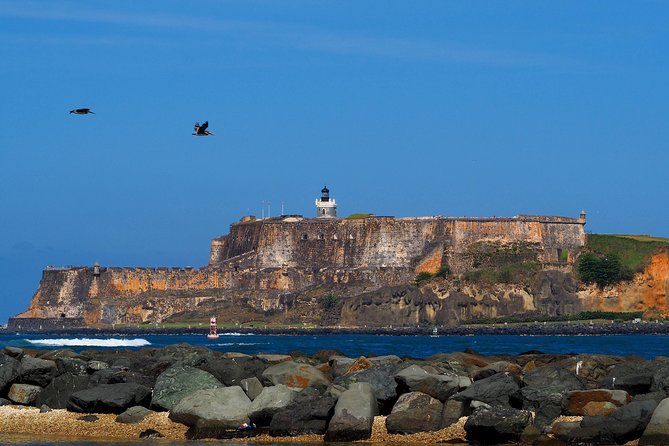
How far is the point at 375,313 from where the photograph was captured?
96.1 meters

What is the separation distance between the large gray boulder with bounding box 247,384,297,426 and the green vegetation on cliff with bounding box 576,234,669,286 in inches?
3110

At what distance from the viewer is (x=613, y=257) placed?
100 meters

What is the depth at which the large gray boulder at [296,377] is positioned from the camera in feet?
74.8

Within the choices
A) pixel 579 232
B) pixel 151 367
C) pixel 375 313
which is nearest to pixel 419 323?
pixel 375 313

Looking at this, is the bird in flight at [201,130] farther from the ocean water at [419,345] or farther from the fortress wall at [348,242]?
the fortress wall at [348,242]

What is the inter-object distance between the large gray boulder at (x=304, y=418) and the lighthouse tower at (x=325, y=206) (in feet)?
297

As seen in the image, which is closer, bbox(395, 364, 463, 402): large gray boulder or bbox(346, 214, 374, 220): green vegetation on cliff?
bbox(395, 364, 463, 402): large gray boulder

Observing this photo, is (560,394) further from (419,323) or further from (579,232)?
(579,232)

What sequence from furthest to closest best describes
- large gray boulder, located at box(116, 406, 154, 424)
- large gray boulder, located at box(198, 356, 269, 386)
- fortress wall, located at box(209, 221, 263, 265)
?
fortress wall, located at box(209, 221, 263, 265), large gray boulder, located at box(198, 356, 269, 386), large gray boulder, located at box(116, 406, 154, 424)

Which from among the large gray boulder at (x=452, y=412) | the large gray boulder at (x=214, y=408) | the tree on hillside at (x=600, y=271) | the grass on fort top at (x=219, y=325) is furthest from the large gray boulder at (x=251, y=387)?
the tree on hillside at (x=600, y=271)

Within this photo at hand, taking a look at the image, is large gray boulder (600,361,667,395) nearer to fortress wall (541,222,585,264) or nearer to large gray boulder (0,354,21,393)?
large gray boulder (0,354,21,393)

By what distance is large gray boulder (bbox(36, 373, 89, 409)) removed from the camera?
23438 mm

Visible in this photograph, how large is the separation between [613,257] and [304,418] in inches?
3216

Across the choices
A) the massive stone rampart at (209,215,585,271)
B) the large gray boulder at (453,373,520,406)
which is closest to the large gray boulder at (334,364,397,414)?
the large gray boulder at (453,373,520,406)
